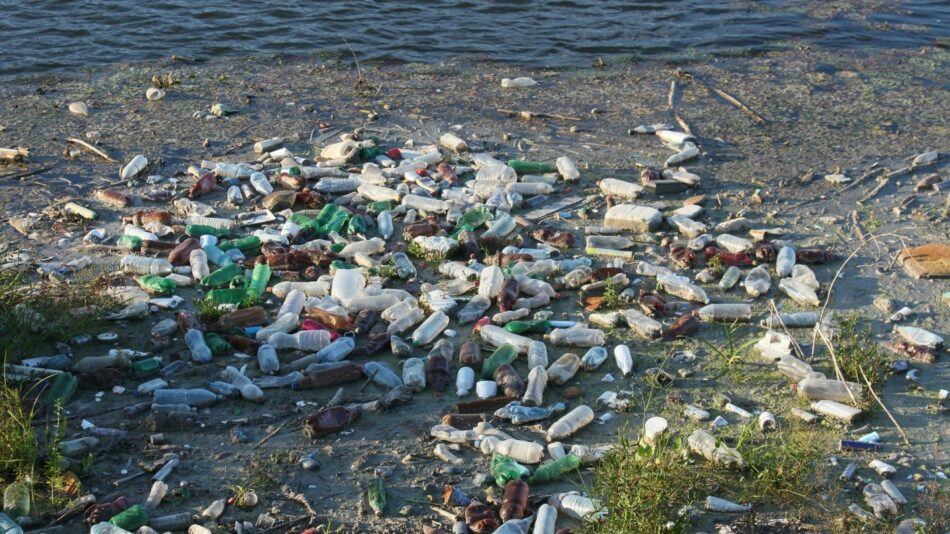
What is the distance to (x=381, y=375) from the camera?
5.25 m

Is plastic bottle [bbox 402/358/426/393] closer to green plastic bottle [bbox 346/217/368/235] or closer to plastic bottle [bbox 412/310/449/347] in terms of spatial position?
plastic bottle [bbox 412/310/449/347]

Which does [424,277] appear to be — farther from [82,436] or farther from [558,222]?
[82,436]

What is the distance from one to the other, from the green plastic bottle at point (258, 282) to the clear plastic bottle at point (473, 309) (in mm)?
1310

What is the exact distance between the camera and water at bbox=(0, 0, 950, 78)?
38.3 ft

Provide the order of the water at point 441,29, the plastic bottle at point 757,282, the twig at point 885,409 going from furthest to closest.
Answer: the water at point 441,29, the plastic bottle at point 757,282, the twig at point 885,409

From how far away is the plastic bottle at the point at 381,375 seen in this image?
5215 mm

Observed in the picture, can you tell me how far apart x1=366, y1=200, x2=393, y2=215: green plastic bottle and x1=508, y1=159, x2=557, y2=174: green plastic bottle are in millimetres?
1238

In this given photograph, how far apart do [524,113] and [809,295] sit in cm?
416

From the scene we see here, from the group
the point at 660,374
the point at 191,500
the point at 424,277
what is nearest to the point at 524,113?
the point at 424,277

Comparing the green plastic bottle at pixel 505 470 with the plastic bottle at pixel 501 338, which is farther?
the plastic bottle at pixel 501 338

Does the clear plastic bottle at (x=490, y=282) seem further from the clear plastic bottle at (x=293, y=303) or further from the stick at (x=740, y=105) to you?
the stick at (x=740, y=105)

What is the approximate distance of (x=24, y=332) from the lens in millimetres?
5289

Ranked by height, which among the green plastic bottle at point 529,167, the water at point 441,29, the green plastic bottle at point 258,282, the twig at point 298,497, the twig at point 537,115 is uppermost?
the water at point 441,29

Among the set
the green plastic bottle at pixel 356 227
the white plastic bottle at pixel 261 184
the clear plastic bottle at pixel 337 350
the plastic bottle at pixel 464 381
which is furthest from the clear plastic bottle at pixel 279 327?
the white plastic bottle at pixel 261 184
